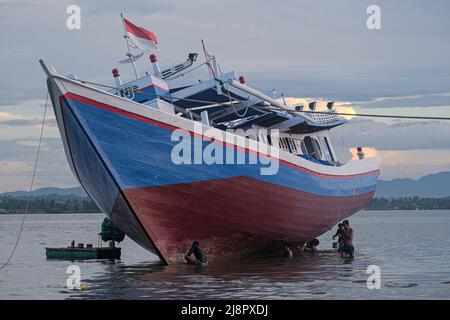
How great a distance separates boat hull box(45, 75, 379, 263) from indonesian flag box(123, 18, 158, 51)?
429cm

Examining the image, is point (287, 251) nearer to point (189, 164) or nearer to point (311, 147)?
point (311, 147)

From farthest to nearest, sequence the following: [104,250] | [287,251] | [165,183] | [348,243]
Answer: [348,243], [104,250], [287,251], [165,183]

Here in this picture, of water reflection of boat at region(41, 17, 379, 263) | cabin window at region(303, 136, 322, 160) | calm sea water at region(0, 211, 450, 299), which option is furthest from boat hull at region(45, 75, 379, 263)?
cabin window at region(303, 136, 322, 160)

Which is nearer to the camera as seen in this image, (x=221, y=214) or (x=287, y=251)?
(x=221, y=214)

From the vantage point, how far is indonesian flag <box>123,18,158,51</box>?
1199 inches

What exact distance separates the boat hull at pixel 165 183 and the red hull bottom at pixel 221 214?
0.03 metres

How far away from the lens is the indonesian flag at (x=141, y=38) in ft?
99.9

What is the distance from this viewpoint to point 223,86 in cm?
2984

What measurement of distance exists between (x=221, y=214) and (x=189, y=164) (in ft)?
7.67

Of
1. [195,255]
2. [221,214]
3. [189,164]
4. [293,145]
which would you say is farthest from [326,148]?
[189,164]

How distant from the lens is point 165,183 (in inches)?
1074

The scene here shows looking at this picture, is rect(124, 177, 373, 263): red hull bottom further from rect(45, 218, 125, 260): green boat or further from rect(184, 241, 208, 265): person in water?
rect(45, 218, 125, 260): green boat
